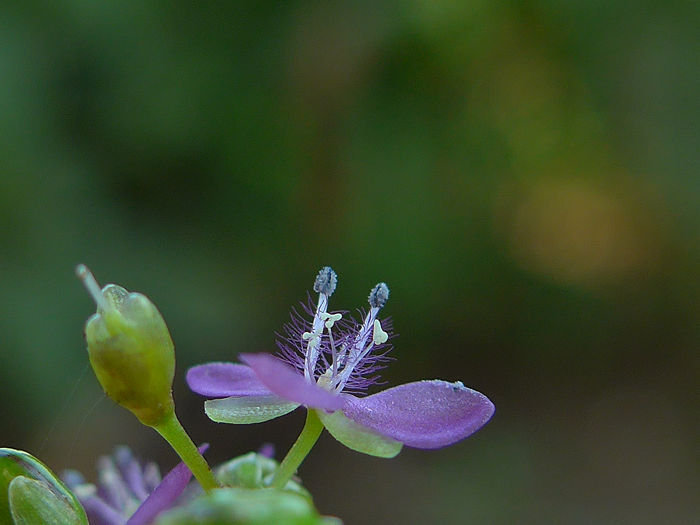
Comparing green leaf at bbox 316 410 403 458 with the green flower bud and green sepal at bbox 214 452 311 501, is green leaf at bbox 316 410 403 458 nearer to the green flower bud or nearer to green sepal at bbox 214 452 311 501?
green sepal at bbox 214 452 311 501

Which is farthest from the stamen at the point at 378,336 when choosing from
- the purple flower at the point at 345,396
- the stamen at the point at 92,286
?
the stamen at the point at 92,286

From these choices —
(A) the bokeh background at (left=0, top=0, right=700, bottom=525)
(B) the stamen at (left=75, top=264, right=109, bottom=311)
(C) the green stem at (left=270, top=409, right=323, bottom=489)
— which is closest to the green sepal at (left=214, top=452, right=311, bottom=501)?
(C) the green stem at (left=270, top=409, right=323, bottom=489)

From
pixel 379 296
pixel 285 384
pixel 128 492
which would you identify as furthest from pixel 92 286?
pixel 128 492

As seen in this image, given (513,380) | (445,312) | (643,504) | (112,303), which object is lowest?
(643,504)

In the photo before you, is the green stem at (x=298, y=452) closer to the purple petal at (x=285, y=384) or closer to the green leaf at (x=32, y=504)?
the purple petal at (x=285, y=384)

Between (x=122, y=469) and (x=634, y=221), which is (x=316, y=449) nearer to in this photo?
(x=634, y=221)

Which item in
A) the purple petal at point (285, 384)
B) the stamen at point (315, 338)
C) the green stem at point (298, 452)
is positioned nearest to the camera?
the purple petal at point (285, 384)

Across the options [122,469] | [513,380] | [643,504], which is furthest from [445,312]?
[122,469]
